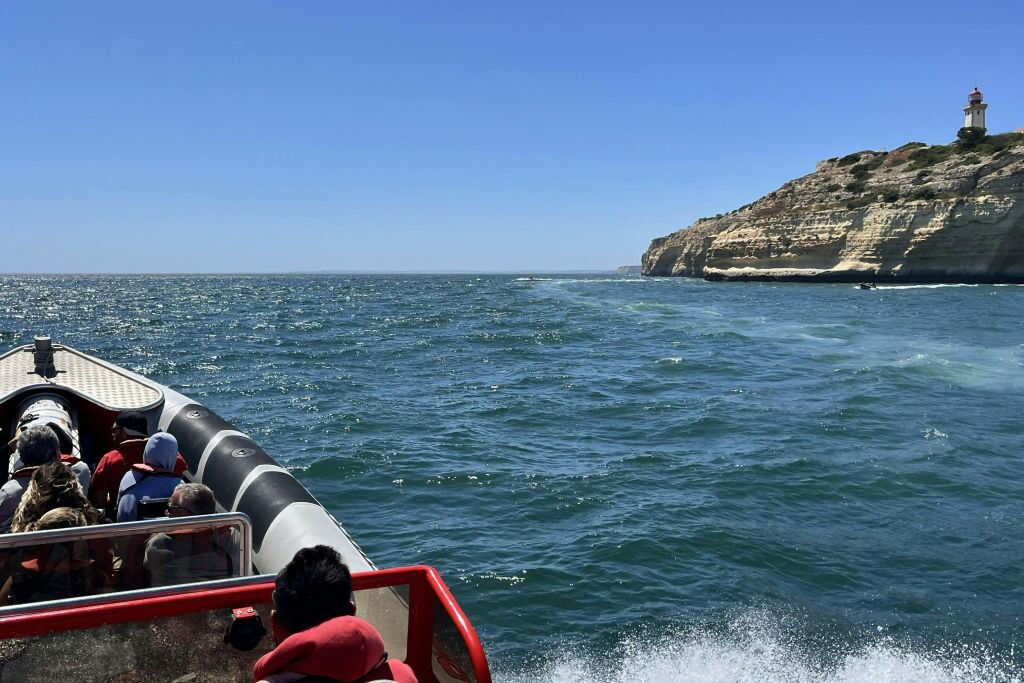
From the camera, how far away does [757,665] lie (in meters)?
6.21

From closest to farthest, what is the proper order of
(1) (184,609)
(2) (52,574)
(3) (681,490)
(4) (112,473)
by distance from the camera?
(1) (184,609), (2) (52,574), (4) (112,473), (3) (681,490)

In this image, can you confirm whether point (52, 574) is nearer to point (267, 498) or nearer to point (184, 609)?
point (184, 609)

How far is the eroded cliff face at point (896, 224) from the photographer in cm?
6034

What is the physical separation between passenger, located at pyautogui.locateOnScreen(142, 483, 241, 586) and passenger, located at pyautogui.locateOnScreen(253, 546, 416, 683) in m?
1.43

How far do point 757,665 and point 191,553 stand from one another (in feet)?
15.5

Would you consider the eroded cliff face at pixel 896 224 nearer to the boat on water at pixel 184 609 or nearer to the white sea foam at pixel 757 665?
the white sea foam at pixel 757 665

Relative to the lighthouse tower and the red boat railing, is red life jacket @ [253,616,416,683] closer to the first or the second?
the red boat railing

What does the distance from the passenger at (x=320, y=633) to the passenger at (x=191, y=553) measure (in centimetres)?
143

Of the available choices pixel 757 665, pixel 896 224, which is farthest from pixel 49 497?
pixel 896 224

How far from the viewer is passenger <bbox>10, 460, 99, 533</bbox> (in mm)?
3723

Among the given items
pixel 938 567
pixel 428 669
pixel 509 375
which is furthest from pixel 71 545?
pixel 509 375

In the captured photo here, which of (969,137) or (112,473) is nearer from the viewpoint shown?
(112,473)

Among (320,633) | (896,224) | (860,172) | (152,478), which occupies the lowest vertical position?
(152,478)

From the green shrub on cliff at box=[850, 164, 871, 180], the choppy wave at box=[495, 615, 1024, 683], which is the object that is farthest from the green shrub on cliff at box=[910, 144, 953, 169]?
the choppy wave at box=[495, 615, 1024, 683]
